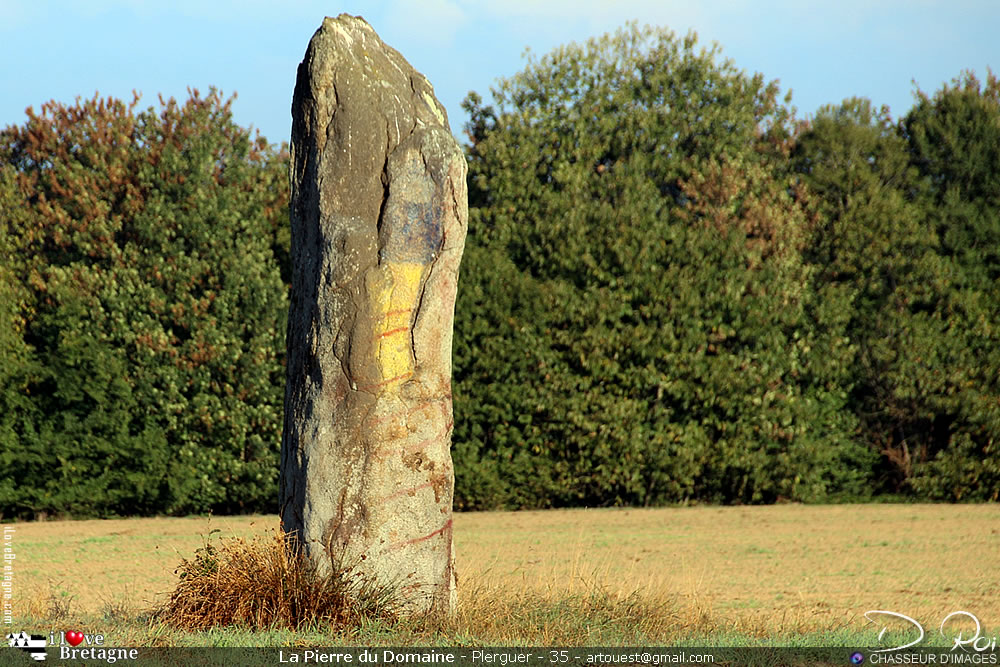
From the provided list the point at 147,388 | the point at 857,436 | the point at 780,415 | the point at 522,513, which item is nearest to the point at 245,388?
the point at 147,388

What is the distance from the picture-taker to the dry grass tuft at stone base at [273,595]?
780 cm

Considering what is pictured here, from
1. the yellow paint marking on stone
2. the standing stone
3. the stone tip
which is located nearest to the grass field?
the standing stone

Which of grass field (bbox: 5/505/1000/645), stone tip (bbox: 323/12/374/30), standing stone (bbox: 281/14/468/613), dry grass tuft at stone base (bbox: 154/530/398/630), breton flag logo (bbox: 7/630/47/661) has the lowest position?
grass field (bbox: 5/505/1000/645)

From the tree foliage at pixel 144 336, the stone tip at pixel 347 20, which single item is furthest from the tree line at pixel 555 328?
the stone tip at pixel 347 20

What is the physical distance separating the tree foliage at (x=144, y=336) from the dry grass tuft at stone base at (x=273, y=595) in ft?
44.2

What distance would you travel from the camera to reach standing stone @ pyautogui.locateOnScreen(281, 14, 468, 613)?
26.7 ft

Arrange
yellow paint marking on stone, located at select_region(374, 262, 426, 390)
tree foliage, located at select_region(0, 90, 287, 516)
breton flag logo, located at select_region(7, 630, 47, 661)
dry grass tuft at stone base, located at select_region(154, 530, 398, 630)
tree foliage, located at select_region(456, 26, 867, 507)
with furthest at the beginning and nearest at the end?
tree foliage, located at select_region(456, 26, 867, 507) < tree foliage, located at select_region(0, 90, 287, 516) < yellow paint marking on stone, located at select_region(374, 262, 426, 390) < dry grass tuft at stone base, located at select_region(154, 530, 398, 630) < breton flag logo, located at select_region(7, 630, 47, 661)

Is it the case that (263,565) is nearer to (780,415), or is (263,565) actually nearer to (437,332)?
(437,332)

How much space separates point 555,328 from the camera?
2292 centimetres

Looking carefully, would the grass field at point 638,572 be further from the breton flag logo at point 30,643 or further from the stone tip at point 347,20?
the stone tip at point 347,20

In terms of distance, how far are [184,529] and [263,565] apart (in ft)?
40.8

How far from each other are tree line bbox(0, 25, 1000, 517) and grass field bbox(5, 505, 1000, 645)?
3.52 ft

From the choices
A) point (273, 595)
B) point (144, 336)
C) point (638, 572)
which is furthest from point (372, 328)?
point (144, 336)

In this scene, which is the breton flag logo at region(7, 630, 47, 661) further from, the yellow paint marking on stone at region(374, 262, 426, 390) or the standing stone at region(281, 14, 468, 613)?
the yellow paint marking on stone at region(374, 262, 426, 390)
